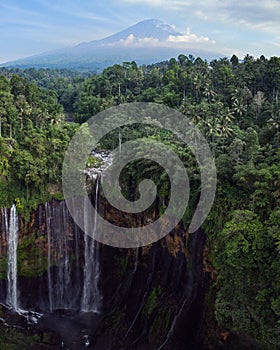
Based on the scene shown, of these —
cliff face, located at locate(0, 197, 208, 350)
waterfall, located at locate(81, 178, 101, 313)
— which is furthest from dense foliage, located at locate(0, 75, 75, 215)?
waterfall, located at locate(81, 178, 101, 313)

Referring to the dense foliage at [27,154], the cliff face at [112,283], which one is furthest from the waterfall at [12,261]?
the dense foliage at [27,154]

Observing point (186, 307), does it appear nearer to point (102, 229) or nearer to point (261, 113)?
point (102, 229)

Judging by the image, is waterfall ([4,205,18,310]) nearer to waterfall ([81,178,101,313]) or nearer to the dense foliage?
the dense foliage

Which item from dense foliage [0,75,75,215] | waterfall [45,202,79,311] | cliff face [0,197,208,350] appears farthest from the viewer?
waterfall [45,202,79,311]

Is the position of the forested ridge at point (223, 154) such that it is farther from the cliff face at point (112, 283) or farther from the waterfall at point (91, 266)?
the waterfall at point (91, 266)

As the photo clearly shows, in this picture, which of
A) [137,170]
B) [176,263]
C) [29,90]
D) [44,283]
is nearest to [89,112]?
[29,90]

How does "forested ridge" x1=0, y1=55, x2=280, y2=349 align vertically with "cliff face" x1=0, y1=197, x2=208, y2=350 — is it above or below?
above

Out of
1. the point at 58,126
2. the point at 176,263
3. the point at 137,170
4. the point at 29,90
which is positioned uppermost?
the point at 29,90
